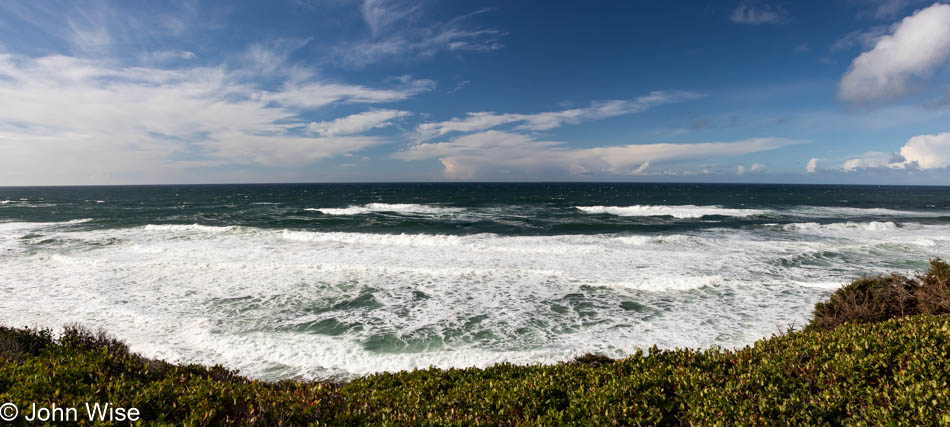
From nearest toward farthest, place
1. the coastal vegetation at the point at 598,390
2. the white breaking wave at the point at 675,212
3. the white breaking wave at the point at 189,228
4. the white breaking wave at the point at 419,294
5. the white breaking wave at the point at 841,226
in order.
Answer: the coastal vegetation at the point at 598,390 < the white breaking wave at the point at 419,294 < the white breaking wave at the point at 189,228 < the white breaking wave at the point at 841,226 < the white breaking wave at the point at 675,212

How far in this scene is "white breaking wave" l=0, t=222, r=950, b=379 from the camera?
397 inches

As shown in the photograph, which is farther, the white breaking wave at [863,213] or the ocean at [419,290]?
the white breaking wave at [863,213]

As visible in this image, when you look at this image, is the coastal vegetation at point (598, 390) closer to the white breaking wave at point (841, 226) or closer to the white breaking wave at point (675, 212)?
the white breaking wave at point (841, 226)

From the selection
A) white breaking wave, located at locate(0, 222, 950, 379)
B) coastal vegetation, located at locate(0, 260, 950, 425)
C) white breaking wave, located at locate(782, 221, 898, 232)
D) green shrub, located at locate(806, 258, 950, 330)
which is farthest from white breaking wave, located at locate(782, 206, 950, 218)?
coastal vegetation, located at locate(0, 260, 950, 425)

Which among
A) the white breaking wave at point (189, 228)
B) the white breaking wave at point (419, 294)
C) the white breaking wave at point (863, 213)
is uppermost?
the white breaking wave at point (863, 213)

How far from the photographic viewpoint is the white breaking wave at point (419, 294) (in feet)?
33.1

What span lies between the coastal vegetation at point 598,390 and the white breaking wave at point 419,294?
13.1 ft

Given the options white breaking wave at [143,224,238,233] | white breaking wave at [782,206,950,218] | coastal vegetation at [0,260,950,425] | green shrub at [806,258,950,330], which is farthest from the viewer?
white breaking wave at [782,206,950,218]

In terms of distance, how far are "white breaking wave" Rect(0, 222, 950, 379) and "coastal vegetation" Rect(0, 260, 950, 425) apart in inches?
157

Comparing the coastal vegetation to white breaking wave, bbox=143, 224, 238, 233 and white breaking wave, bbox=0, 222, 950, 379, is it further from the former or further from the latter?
white breaking wave, bbox=143, 224, 238, 233

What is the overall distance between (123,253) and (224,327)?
16.2 metres

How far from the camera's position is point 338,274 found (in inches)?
690

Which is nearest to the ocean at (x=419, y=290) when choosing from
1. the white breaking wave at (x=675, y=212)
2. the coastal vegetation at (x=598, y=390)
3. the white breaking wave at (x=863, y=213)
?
the coastal vegetation at (x=598, y=390)

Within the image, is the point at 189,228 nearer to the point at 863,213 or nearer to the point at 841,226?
the point at 841,226
